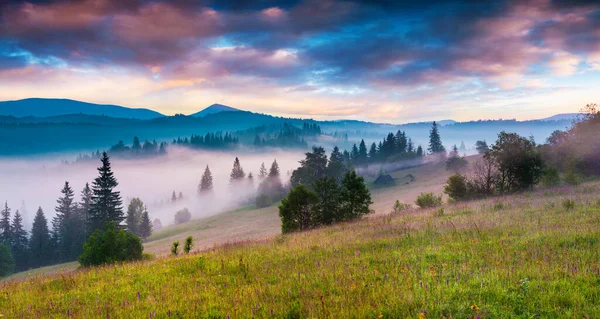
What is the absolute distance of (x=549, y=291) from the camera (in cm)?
549

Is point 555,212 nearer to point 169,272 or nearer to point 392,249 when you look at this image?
point 392,249

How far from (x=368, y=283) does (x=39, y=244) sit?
10390 centimetres

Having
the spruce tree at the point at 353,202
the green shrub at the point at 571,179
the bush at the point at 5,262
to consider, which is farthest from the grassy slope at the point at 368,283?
the bush at the point at 5,262

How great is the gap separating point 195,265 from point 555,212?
16244 millimetres

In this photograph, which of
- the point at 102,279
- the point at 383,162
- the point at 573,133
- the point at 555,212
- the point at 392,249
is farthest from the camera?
the point at 383,162

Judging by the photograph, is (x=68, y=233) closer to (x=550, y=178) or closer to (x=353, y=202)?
(x=353, y=202)

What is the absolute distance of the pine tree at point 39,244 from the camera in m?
80.8

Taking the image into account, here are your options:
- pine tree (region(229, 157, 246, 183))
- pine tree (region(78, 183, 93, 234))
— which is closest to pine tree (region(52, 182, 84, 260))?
pine tree (region(78, 183, 93, 234))

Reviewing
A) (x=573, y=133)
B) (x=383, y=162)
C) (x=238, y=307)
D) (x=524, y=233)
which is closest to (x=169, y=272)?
(x=238, y=307)

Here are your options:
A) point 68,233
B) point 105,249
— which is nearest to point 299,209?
point 105,249

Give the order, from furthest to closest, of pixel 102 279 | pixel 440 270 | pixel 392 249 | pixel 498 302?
pixel 392 249, pixel 102 279, pixel 440 270, pixel 498 302

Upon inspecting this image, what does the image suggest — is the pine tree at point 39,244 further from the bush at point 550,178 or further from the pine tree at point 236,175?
the bush at point 550,178

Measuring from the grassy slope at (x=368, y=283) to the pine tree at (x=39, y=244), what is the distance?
307 feet

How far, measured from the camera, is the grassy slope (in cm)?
533
